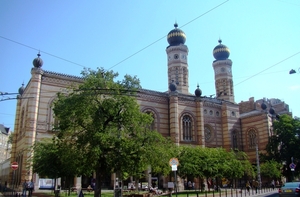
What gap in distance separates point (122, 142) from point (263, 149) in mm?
29696

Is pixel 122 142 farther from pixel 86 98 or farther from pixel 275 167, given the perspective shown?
pixel 275 167

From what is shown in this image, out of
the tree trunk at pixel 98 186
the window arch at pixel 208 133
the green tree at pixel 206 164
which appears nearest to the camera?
the tree trunk at pixel 98 186

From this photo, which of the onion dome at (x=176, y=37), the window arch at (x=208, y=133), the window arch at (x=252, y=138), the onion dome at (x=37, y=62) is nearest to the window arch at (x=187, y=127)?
the window arch at (x=208, y=133)

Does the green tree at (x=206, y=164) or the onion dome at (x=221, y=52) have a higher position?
the onion dome at (x=221, y=52)

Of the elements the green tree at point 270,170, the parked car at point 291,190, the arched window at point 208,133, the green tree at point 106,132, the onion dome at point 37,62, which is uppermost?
the onion dome at point 37,62

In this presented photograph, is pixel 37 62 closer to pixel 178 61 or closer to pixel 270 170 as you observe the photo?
pixel 178 61

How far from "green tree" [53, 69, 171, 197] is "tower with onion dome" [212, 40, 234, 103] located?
32.8 m

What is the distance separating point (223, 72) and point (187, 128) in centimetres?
1627

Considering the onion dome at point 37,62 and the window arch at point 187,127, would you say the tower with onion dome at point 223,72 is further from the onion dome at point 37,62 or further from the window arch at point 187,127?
the onion dome at point 37,62

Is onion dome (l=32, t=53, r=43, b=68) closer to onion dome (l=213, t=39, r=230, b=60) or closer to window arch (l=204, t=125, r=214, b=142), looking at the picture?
window arch (l=204, t=125, r=214, b=142)

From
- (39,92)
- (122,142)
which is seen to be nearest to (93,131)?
(122,142)

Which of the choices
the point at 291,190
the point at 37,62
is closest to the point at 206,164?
the point at 291,190

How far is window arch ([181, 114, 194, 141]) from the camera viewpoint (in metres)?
37.9

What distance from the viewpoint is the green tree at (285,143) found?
121 ft
